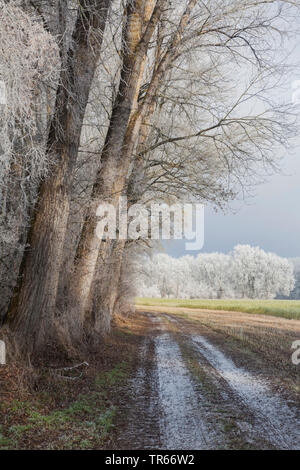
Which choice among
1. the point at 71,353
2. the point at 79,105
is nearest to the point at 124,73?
the point at 79,105

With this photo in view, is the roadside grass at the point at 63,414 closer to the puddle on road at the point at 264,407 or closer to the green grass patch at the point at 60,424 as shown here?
the green grass patch at the point at 60,424

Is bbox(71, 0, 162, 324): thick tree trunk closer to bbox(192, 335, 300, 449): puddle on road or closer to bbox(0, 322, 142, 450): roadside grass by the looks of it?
Result: bbox(0, 322, 142, 450): roadside grass

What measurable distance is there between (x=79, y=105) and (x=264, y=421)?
6.34m

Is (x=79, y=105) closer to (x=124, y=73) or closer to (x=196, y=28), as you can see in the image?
(x=124, y=73)

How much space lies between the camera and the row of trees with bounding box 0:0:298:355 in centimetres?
705

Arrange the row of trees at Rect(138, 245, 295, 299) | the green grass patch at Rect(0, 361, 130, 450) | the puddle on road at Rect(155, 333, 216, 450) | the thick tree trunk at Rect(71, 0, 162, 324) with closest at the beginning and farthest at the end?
the green grass patch at Rect(0, 361, 130, 450)
the puddle on road at Rect(155, 333, 216, 450)
the thick tree trunk at Rect(71, 0, 162, 324)
the row of trees at Rect(138, 245, 295, 299)

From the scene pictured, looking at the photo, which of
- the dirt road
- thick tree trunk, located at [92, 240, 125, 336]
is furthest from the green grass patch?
thick tree trunk, located at [92, 240, 125, 336]

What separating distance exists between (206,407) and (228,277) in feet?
312

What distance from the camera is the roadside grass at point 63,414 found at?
466 cm

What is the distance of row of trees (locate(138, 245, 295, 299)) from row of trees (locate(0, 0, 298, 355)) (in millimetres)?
72779

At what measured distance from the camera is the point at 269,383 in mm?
7621

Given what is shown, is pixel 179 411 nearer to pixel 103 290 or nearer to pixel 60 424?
pixel 60 424

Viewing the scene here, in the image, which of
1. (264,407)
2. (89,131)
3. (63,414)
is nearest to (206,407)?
(264,407)

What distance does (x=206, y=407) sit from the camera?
6172mm
